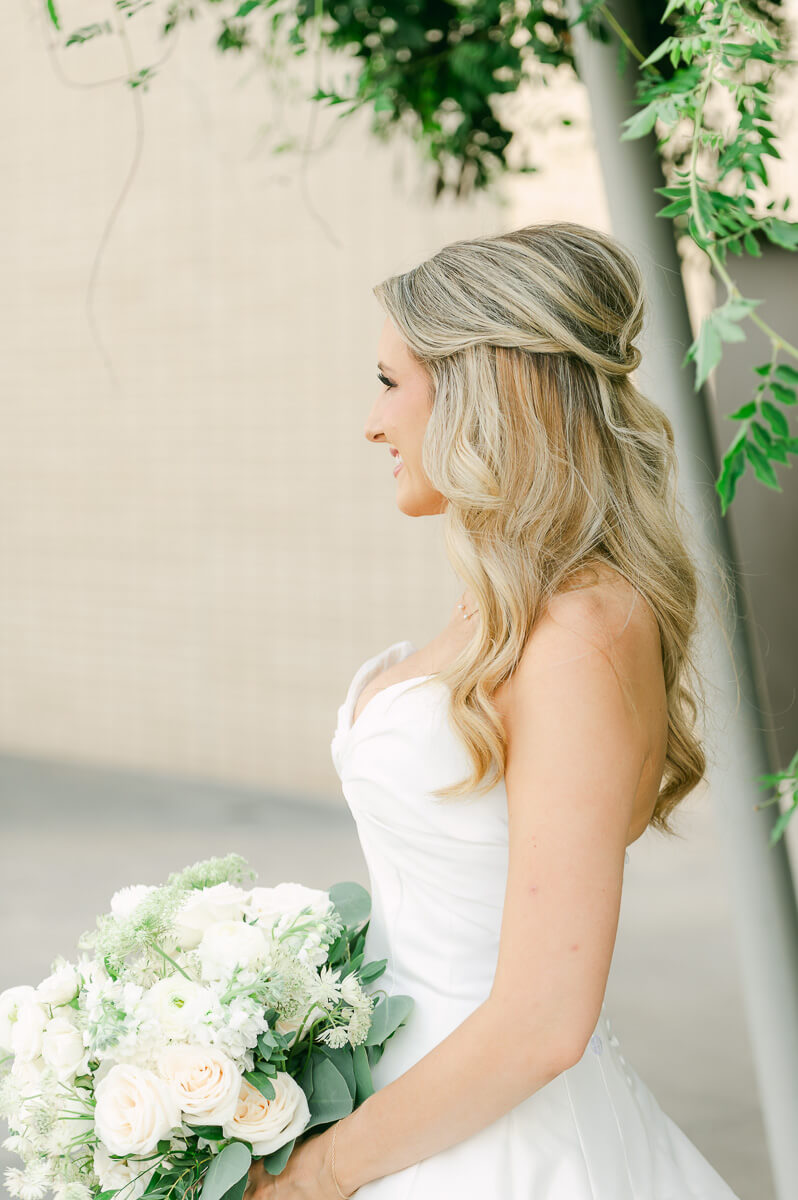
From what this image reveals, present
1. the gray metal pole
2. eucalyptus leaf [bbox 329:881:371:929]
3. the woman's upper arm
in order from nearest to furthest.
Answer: the woman's upper arm, eucalyptus leaf [bbox 329:881:371:929], the gray metal pole

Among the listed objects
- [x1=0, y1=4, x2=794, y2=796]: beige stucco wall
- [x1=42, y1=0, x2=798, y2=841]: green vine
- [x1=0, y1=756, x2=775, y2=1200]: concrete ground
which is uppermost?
[x1=42, y1=0, x2=798, y2=841]: green vine

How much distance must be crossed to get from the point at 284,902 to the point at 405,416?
642 millimetres

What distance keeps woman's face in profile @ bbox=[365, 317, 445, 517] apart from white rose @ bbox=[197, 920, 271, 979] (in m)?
0.55

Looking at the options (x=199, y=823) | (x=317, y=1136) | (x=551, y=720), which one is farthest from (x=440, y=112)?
(x=199, y=823)

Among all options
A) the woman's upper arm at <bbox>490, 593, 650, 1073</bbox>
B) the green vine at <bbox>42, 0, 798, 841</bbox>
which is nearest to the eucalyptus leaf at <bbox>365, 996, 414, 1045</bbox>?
the woman's upper arm at <bbox>490, 593, 650, 1073</bbox>

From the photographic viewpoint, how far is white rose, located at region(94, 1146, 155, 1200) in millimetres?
1323

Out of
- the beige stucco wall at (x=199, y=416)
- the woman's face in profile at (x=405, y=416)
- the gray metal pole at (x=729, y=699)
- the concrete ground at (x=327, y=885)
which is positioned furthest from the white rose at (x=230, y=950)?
the beige stucco wall at (x=199, y=416)

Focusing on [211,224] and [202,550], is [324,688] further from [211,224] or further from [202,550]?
[211,224]

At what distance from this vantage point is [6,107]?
26.9 feet

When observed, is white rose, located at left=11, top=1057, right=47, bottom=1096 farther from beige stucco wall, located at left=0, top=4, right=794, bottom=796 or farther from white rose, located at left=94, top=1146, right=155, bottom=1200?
beige stucco wall, located at left=0, top=4, right=794, bottom=796

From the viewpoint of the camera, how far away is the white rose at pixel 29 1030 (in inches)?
53.0

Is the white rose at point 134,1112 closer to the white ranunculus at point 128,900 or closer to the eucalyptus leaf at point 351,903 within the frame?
the white ranunculus at point 128,900

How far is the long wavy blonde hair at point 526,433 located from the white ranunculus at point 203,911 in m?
0.32

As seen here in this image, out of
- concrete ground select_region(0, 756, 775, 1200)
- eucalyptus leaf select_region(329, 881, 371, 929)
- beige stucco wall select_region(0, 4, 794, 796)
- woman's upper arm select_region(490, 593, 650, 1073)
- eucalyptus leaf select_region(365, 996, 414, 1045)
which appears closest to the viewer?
woman's upper arm select_region(490, 593, 650, 1073)
